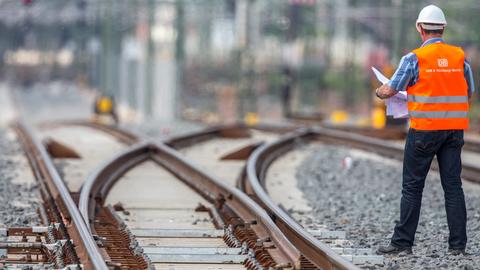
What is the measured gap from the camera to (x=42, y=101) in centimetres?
4778

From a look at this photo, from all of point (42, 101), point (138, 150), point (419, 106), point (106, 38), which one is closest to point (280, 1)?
point (106, 38)

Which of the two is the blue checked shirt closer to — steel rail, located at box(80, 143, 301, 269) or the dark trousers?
the dark trousers

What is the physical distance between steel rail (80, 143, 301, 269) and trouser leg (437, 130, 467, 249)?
1.26m

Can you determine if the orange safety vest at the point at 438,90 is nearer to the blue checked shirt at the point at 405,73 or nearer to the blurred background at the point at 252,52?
the blue checked shirt at the point at 405,73

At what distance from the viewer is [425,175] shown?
8062 millimetres

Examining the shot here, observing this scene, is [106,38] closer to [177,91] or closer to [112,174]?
[177,91]

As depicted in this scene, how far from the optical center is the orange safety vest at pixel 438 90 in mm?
7887

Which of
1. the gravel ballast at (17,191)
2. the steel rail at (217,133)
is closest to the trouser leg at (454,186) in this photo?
the gravel ballast at (17,191)

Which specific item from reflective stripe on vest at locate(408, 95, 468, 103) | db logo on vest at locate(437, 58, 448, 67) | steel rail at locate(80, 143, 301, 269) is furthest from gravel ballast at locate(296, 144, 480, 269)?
db logo on vest at locate(437, 58, 448, 67)

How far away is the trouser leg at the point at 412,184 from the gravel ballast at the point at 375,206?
0.16 meters

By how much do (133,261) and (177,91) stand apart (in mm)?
25001

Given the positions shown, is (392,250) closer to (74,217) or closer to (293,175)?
(74,217)

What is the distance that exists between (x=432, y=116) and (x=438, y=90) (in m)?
0.18

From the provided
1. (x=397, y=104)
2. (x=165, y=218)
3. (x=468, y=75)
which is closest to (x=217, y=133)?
(x=165, y=218)
